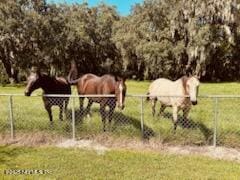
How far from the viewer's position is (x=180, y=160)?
364 inches

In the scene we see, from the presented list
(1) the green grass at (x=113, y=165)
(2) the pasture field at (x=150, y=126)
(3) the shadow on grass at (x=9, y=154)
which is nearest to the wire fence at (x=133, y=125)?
(2) the pasture field at (x=150, y=126)

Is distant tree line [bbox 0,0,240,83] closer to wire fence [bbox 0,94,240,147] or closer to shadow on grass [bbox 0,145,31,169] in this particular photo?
wire fence [bbox 0,94,240,147]

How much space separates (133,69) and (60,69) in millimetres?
8345

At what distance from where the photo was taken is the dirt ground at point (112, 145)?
32.7 ft

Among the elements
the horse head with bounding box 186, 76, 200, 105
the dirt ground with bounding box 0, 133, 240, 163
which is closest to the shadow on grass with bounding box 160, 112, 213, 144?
the dirt ground with bounding box 0, 133, 240, 163

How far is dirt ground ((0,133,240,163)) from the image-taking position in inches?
392

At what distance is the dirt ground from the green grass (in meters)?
0.46

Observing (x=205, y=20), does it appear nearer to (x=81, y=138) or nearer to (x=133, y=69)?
(x=133, y=69)

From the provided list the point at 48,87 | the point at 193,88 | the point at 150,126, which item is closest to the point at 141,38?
the point at 48,87

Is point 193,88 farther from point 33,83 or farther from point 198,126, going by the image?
point 33,83

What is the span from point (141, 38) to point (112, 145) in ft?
107

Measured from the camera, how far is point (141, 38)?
42.6m

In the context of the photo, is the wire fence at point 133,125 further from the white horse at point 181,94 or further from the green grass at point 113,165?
the green grass at point 113,165

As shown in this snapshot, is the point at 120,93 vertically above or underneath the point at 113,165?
above
